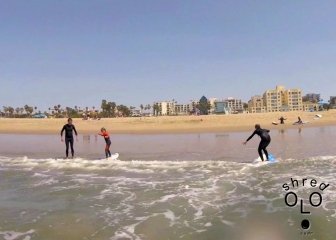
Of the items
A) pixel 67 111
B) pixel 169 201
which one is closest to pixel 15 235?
pixel 169 201

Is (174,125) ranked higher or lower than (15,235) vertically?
higher

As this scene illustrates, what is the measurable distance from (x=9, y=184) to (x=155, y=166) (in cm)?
543

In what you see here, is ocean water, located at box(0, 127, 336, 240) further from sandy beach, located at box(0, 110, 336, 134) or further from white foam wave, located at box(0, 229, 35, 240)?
sandy beach, located at box(0, 110, 336, 134)

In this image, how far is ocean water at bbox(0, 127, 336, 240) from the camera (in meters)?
6.81

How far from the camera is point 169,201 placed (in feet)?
29.3

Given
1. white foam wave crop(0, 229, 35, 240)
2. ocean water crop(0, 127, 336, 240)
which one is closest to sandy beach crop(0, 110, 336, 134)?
ocean water crop(0, 127, 336, 240)

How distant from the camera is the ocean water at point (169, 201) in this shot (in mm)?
6812

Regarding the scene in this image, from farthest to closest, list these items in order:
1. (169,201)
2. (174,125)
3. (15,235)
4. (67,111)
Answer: (67,111)
(174,125)
(169,201)
(15,235)

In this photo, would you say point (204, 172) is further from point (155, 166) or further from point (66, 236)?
point (66, 236)

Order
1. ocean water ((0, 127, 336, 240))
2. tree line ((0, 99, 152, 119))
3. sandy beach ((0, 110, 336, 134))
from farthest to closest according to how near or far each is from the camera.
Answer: tree line ((0, 99, 152, 119)) → sandy beach ((0, 110, 336, 134)) → ocean water ((0, 127, 336, 240))

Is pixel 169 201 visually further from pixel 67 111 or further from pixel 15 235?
pixel 67 111

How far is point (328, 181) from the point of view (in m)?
10.7

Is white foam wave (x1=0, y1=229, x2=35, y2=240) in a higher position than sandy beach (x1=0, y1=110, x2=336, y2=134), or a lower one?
lower

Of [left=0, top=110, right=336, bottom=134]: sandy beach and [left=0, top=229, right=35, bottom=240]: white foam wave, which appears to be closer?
[left=0, top=229, right=35, bottom=240]: white foam wave
